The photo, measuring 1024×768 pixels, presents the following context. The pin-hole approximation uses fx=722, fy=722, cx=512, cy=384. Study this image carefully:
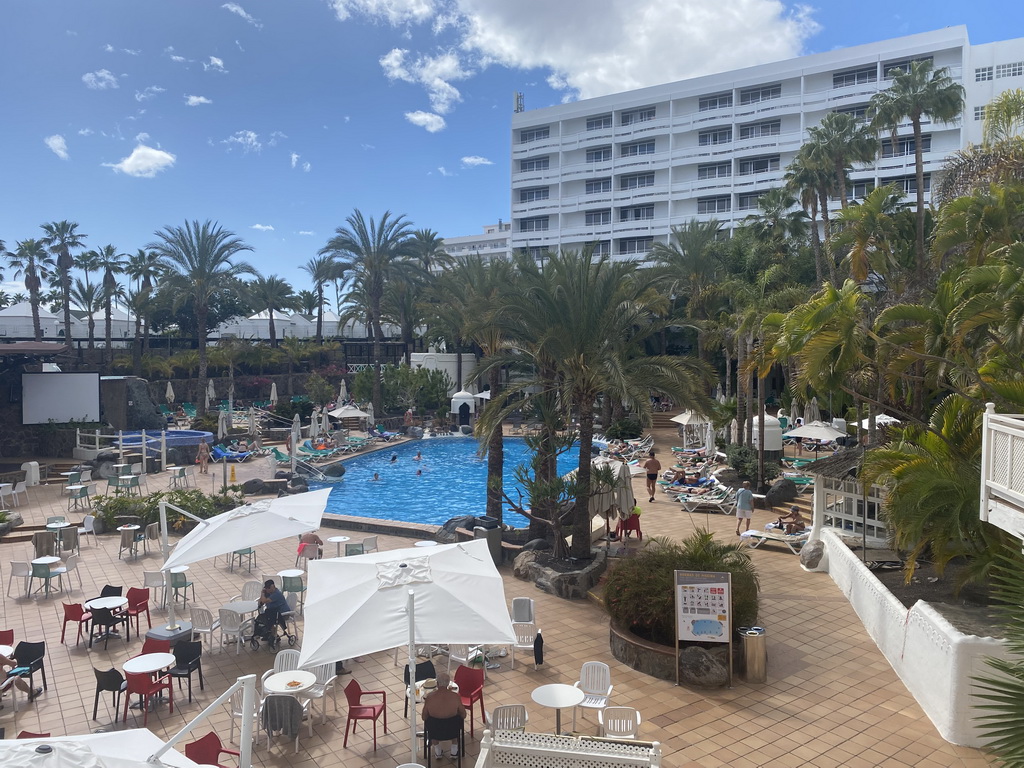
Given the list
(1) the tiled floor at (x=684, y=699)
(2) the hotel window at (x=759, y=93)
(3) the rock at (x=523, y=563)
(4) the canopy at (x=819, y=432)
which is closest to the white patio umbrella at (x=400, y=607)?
(1) the tiled floor at (x=684, y=699)

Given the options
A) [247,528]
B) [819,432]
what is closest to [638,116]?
[819,432]

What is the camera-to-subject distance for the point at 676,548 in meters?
10.9

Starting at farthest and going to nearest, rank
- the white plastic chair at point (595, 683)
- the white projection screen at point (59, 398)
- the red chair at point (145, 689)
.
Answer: the white projection screen at point (59, 398), the white plastic chair at point (595, 683), the red chair at point (145, 689)

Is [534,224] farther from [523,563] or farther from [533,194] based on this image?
[523,563]

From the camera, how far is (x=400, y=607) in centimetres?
737

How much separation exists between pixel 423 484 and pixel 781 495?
13.2m

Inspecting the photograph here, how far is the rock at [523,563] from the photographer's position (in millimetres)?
13805

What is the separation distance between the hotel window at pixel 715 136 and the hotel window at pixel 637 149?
3.81m

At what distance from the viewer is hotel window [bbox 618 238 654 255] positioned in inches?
Result: 2233

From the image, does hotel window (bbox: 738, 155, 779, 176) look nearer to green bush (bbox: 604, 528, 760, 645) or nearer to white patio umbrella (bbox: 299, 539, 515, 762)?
green bush (bbox: 604, 528, 760, 645)

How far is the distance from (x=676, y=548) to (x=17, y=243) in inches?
2237

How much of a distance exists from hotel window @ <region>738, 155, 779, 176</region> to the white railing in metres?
49.1

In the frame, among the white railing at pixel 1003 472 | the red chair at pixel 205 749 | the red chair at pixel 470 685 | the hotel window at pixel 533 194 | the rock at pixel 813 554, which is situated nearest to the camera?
→ the red chair at pixel 205 749

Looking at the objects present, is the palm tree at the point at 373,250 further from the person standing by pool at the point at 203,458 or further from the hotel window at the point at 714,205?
the hotel window at the point at 714,205
